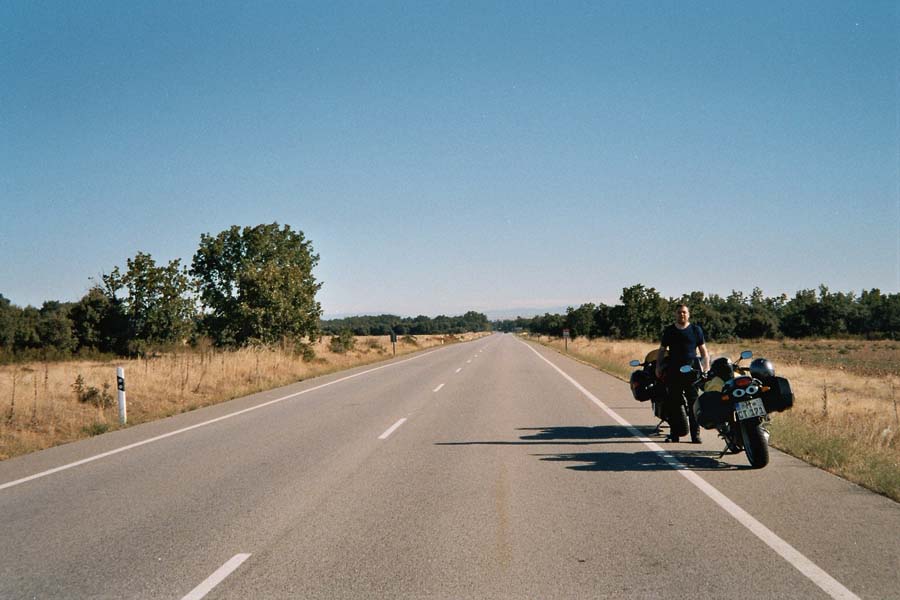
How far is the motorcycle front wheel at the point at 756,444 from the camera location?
24.9ft

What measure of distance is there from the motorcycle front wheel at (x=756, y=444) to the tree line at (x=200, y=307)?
2906 cm

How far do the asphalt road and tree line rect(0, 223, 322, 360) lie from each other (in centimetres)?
2405

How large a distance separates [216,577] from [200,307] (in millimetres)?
45440

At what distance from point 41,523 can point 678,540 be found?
5653 mm

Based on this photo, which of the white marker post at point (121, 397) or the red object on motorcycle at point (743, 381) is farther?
the white marker post at point (121, 397)

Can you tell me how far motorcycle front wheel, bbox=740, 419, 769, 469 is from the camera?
7.58 metres

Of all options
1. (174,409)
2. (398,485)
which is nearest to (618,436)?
(398,485)

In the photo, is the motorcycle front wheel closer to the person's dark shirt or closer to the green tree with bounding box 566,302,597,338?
the person's dark shirt

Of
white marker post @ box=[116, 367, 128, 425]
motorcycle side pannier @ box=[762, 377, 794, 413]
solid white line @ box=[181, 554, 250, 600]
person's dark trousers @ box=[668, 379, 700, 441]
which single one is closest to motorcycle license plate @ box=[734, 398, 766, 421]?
motorcycle side pannier @ box=[762, 377, 794, 413]

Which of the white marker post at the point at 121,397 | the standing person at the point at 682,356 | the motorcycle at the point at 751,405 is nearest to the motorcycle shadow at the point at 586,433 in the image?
the standing person at the point at 682,356

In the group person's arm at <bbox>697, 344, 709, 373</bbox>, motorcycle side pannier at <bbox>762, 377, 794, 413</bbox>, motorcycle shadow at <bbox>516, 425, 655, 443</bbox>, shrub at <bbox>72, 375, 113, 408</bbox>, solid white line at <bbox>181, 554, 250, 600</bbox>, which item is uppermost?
person's arm at <bbox>697, 344, 709, 373</bbox>

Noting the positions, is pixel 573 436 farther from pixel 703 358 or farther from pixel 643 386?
pixel 703 358

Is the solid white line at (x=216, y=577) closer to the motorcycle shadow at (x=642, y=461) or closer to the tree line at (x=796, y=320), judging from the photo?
the motorcycle shadow at (x=642, y=461)

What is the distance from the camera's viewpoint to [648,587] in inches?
164
